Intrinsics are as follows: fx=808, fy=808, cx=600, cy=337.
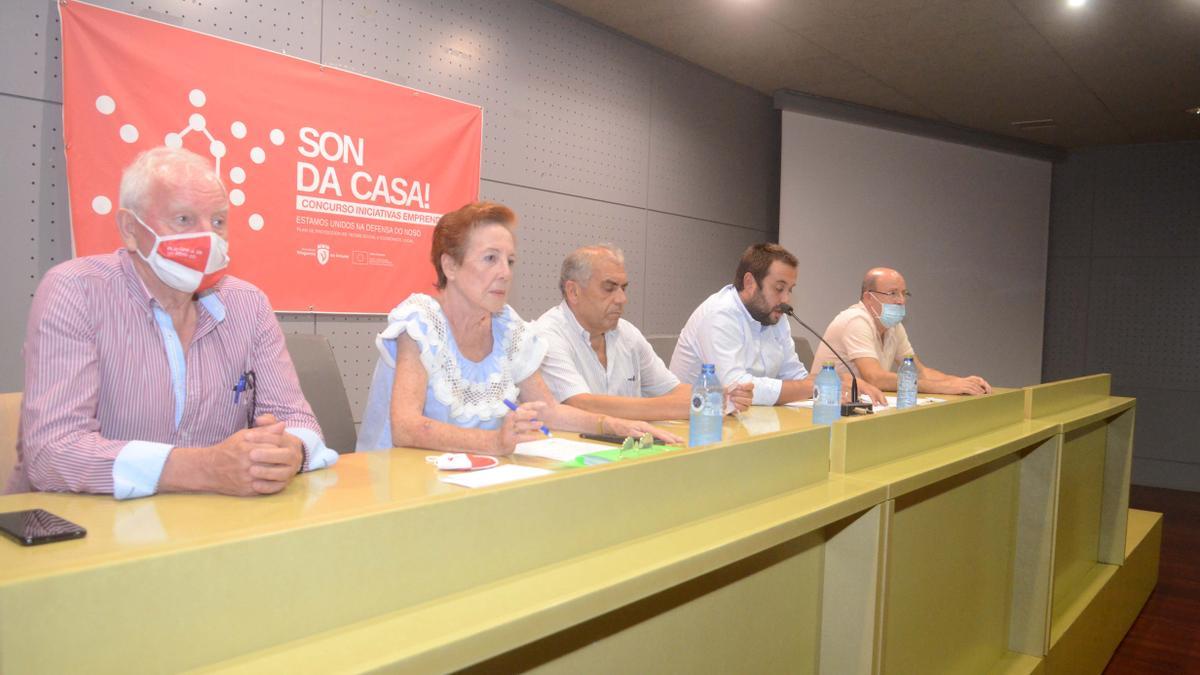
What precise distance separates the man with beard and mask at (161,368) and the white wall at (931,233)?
13.7 ft

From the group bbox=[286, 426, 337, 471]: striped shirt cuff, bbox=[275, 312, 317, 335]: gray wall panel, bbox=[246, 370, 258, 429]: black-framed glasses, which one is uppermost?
bbox=[275, 312, 317, 335]: gray wall panel

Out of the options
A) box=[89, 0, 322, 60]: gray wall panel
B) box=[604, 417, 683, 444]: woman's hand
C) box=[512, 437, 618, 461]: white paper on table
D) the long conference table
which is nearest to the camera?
the long conference table

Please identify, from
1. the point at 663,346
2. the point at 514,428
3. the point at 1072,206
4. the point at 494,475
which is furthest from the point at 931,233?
the point at 494,475

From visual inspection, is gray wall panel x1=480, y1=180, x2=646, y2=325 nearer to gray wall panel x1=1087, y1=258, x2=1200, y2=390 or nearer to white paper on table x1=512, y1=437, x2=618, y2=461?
white paper on table x1=512, y1=437, x2=618, y2=461

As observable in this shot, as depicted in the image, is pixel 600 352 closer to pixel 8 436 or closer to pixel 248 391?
pixel 248 391

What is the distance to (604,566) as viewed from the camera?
100 centimetres

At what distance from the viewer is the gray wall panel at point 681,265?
4613mm

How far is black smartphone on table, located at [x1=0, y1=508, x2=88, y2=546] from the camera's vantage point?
959 mm

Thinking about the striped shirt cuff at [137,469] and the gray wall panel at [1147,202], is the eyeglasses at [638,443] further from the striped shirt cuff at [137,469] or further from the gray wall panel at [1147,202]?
the gray wall panel at [1147,202]

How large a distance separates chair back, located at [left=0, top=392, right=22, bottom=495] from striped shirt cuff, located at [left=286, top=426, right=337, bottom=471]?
527mm

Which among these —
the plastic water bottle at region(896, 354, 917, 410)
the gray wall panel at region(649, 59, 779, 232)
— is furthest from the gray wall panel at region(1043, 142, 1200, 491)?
the plastic water bottle at region(896, 354, 917, 410)

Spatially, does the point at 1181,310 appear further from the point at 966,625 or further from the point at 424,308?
the point at 424,308

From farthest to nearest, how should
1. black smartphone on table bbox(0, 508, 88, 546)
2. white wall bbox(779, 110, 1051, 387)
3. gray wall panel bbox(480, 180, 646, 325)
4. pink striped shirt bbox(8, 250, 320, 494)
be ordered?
1. white wall bbox(779, 110, 1051, 387)
2. gray wall panel bbox(480, 180, 646, 325)
3. pink striped shirt bbox(8, 250, 320, 494)
4. black smartphone on table bbox(0, 508, 88, 546)

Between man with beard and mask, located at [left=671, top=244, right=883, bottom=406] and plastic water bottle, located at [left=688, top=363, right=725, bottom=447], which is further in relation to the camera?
man with beard and mask, located at [left=671, top=244, right=883, bottom=406]
